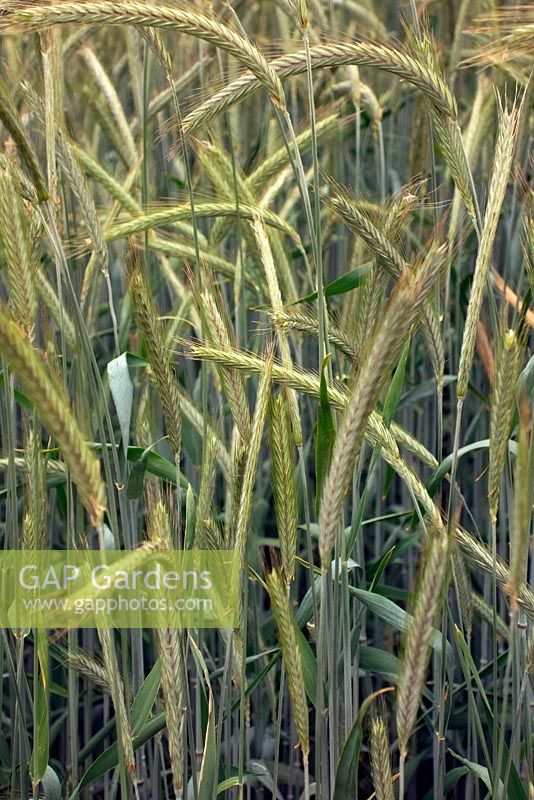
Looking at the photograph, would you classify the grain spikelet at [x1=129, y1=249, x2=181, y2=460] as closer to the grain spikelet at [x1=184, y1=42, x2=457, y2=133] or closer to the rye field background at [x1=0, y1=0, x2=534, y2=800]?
the rye field background at [x1=0, y1=0, x2=534, y2=800]

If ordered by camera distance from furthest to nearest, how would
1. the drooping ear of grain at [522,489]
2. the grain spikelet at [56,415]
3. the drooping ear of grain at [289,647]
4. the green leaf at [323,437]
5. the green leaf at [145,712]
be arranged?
the green leaf at [145,712] → the drooping ear of grain at [289,647] → the green leaf at [323,437] → the drooping ear of grain at [522,489] → the grain spikelet at [56,415]

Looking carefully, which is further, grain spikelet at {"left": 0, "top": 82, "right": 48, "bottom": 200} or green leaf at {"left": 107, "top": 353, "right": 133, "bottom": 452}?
green leaf at {"left": 107, "top": 353, "right": 133, "bottom": 452}

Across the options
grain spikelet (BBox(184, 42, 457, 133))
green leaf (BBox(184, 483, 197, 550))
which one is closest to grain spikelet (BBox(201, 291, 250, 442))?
green leaf (BBox(184, 483, 197, 550))

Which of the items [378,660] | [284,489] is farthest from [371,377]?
[378,660]

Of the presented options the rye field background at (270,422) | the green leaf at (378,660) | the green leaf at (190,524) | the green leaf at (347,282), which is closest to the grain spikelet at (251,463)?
the rye field background at (270,422)

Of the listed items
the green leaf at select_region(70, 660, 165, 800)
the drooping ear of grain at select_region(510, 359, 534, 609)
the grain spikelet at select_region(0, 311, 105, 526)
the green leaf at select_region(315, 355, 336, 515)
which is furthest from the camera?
the green leaf at select_region(70, 660, 165, 800)

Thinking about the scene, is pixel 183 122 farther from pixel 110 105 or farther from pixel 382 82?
pixel 382 82

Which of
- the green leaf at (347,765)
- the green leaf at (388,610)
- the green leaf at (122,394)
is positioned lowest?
the green leaf at (347,765)

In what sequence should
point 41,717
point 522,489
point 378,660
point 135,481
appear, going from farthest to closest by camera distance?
point 378,660 < point 135,481 < point 41,717 < point 522,489

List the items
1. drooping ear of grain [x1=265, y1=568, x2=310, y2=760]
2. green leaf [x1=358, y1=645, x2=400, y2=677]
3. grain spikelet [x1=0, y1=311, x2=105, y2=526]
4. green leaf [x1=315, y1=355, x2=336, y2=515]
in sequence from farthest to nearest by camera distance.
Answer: green leaf [x1=358, y1=645, x2=400, y2=677]
drooping ear of grain [x1=265, y1=568, x2=310, y2=760]
green leaf [x1=315, y1=355, x2=336, y2=515]
grain spikelet [x1=0, y1=311, x2=105, y2=526]

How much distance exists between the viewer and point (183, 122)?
1.33 metres

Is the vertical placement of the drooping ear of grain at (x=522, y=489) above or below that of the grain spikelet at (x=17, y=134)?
below

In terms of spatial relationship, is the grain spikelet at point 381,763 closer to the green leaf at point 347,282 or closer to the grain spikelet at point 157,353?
the grain spikelet at point 157,353

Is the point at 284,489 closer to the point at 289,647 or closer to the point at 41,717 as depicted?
the point at 289,647
